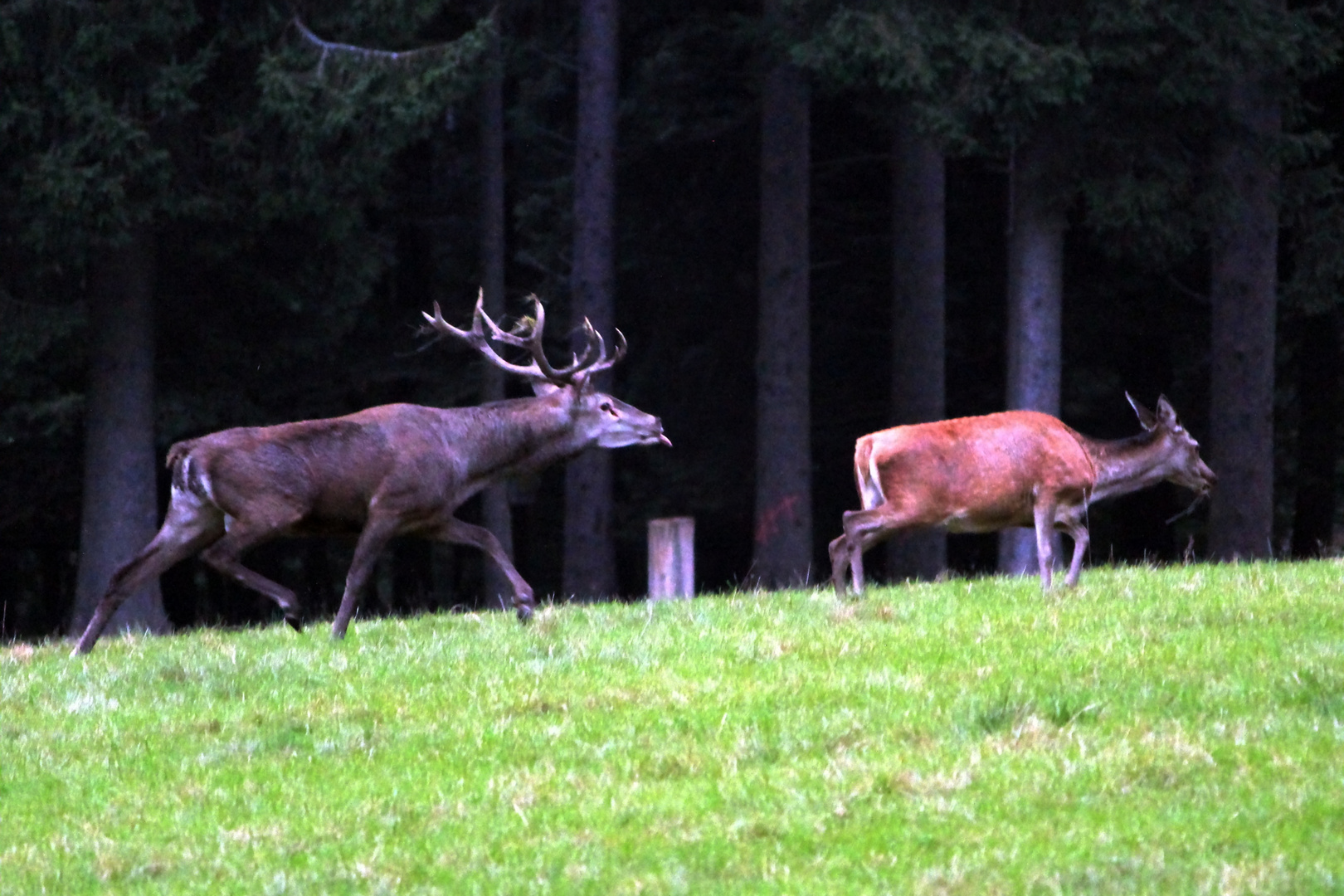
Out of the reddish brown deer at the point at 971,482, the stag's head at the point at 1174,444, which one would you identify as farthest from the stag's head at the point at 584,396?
the stag's head at the point at 1174,444

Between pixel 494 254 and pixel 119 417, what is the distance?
6254 mm

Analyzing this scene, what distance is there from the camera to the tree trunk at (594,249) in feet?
75.4

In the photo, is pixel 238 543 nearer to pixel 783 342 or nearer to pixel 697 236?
pixel 783 342

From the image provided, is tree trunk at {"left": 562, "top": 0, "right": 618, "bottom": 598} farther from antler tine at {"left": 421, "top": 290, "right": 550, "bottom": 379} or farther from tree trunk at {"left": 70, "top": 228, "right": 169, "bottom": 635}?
antler tine at {"left": 421, "top": 290, "right": 550, "bottom": 379}

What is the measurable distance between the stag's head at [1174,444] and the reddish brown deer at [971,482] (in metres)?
1.57

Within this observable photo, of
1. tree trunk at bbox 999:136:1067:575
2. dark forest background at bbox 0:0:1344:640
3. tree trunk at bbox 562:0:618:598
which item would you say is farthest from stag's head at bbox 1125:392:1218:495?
tree trunk at bbox 562:0:618:598

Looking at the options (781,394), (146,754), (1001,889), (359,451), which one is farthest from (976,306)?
(1001,889)

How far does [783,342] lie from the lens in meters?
22.3

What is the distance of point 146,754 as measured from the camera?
7992mm

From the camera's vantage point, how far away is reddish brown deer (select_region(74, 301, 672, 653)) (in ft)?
39.1

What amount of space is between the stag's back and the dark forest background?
6392 mm

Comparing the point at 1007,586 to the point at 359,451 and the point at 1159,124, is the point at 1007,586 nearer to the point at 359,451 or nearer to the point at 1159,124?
the point at 359,451

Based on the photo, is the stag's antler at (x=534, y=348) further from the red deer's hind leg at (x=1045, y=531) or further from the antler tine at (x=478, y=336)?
the red deer's hind leg at (x=1045, y=531)

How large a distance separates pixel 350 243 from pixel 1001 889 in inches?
685
